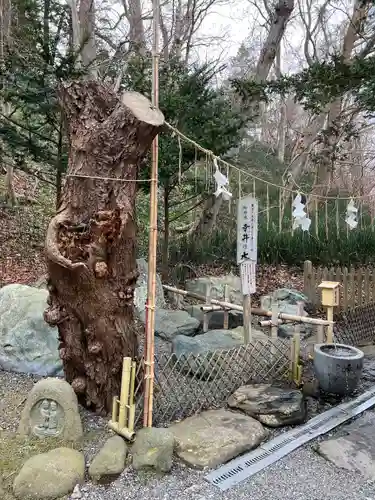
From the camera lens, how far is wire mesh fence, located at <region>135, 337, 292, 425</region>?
3.03m

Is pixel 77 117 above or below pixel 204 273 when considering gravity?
above

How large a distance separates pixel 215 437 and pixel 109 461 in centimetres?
71

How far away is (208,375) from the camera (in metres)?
3.31

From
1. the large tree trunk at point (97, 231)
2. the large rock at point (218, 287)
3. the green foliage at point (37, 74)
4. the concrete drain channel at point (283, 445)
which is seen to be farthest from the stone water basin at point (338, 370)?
the green foliage at point (37, 74)

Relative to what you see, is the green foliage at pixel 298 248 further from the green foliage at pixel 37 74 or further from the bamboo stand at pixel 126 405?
the bamboo stand at pixel 126 405

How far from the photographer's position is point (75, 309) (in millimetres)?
2812

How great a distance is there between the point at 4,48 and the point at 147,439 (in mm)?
6148

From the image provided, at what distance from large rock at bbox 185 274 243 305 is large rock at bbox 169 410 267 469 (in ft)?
11.2

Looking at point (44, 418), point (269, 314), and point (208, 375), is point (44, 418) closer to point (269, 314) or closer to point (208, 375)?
point (208, 375)

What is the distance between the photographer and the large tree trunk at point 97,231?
2645 mm

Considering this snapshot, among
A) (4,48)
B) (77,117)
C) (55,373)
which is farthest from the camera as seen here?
(4,48)

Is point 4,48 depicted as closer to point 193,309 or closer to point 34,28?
point 34,28

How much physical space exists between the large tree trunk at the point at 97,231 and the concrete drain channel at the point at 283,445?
941mm

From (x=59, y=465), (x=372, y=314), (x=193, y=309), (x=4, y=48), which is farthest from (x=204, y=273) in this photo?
(x=59, y=465)
